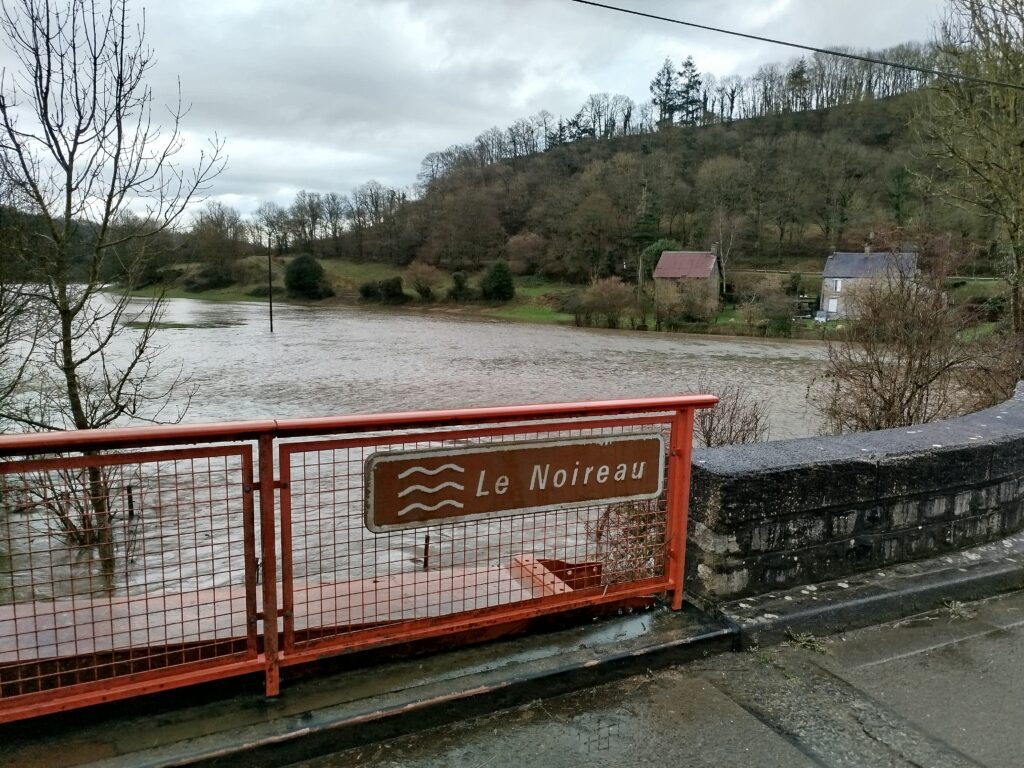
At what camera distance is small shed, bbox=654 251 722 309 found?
52688 millimetres

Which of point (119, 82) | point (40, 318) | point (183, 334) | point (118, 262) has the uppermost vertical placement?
point (119, 82)

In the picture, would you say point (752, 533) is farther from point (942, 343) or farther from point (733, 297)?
point (733, 297)

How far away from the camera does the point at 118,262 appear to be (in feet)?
31.2

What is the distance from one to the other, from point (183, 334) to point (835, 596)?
169ft

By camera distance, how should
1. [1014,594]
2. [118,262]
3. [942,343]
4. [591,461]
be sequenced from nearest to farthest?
[591,461]
[1014,594]
[118,262]
[942,343]

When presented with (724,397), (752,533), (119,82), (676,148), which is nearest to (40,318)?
(119,82)

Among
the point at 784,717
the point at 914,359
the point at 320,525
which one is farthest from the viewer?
the point at 914,359

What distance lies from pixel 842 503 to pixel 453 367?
29.0m

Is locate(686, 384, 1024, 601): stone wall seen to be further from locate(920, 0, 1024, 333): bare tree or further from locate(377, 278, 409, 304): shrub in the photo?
locate(377, 278, 409, 304): shrub

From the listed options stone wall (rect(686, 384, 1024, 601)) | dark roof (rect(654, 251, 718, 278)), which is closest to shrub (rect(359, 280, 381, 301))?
dark roof (rect(654, 251, 718, 278))

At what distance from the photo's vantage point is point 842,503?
11.5 ft

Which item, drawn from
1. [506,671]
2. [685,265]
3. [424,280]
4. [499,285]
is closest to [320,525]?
[506,671]

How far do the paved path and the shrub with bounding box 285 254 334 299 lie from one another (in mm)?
96134

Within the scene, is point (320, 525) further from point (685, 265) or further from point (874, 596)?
point (685, 265)
